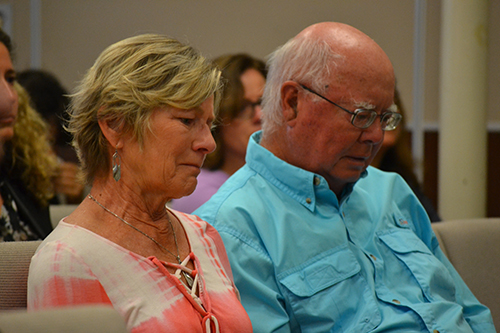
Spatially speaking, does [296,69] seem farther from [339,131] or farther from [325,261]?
[325,261]

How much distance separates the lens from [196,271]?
106 centimetres

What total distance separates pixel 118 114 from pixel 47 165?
886 millimetres

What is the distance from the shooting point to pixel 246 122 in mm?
2188

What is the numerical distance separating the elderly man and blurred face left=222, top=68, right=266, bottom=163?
65cm

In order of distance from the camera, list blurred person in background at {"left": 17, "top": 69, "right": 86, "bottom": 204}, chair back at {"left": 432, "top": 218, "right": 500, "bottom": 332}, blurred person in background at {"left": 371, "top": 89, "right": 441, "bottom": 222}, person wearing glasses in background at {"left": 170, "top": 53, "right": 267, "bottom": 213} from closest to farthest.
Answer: chair back at {"left": 432, "top": 218, "right": 500, "bottom": 332}
person wearing glasses in background at {"left": 170, "top": 53, "right": 267, "bottom": 213}
blurred person in background at {"left": 371, "top": 89, "right": 441, "bottom": 222}
blurred person in background at {"left": 17, "top": 69, "right": 86, "bottom": 204}

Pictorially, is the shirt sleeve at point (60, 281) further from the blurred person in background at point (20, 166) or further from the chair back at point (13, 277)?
the blurred person in background at point (20, 166)

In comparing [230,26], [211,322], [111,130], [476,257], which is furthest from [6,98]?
[230,26]

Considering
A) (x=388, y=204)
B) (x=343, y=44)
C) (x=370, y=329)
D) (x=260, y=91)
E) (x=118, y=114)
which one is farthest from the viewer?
(x=260, y=91)

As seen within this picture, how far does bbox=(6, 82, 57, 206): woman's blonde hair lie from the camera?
5.49 ft

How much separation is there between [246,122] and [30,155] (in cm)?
84

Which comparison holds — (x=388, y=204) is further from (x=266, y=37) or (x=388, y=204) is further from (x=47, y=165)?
(x=266, y=37)

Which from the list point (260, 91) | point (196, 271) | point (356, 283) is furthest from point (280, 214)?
point (260, 91)

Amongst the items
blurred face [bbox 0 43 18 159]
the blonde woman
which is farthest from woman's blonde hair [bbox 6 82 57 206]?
the blonde woman

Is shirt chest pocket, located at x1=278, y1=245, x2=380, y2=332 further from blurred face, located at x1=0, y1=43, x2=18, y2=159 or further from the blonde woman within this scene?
blurred face, located at x1=0, y1=43, x2=18, y2=159
